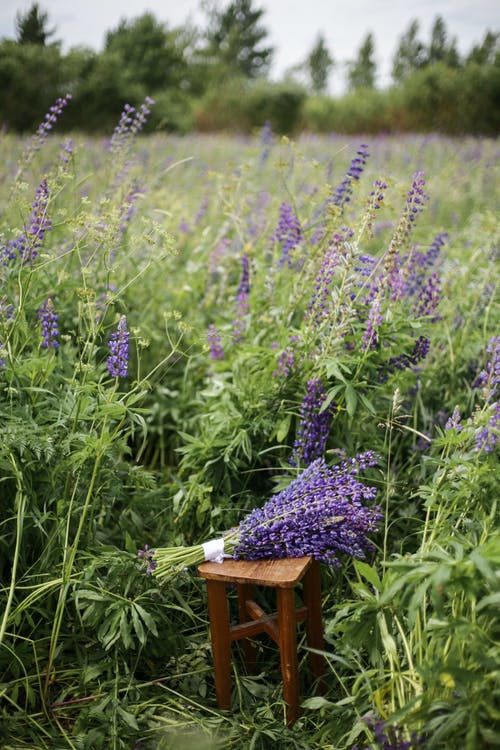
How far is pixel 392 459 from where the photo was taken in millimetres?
2643

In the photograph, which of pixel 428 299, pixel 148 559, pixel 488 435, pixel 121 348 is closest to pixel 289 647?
pixel 148 559

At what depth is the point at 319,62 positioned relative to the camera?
102 ft

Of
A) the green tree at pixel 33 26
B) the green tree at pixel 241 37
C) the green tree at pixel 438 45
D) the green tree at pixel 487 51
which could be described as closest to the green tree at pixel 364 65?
the green tree at pixel 241 37

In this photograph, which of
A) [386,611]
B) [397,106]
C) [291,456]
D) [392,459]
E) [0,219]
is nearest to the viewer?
[386,611]

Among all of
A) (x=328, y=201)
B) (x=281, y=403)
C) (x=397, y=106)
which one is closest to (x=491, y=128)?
(x=397, y=106)

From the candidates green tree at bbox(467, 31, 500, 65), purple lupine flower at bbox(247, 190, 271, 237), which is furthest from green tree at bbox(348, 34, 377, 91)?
purple lupine flower at bbox(247, 190, 271, 237)

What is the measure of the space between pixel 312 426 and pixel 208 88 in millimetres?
16887

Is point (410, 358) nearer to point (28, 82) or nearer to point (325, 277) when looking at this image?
point (325, 277)

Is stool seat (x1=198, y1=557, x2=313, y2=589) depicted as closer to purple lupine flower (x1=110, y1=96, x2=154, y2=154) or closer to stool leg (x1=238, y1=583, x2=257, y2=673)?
stool leg (x1=238, y1=583, x2=257, y2=673)

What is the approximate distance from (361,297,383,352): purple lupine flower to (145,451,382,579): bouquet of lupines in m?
0.47

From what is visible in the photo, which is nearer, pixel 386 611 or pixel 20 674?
pixel 386 611

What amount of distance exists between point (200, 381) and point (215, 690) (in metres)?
1.56

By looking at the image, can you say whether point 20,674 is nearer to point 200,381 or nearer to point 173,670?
point 173,670

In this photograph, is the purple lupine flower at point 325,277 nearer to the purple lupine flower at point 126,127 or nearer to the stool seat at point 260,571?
the stool seat at point 260,571
